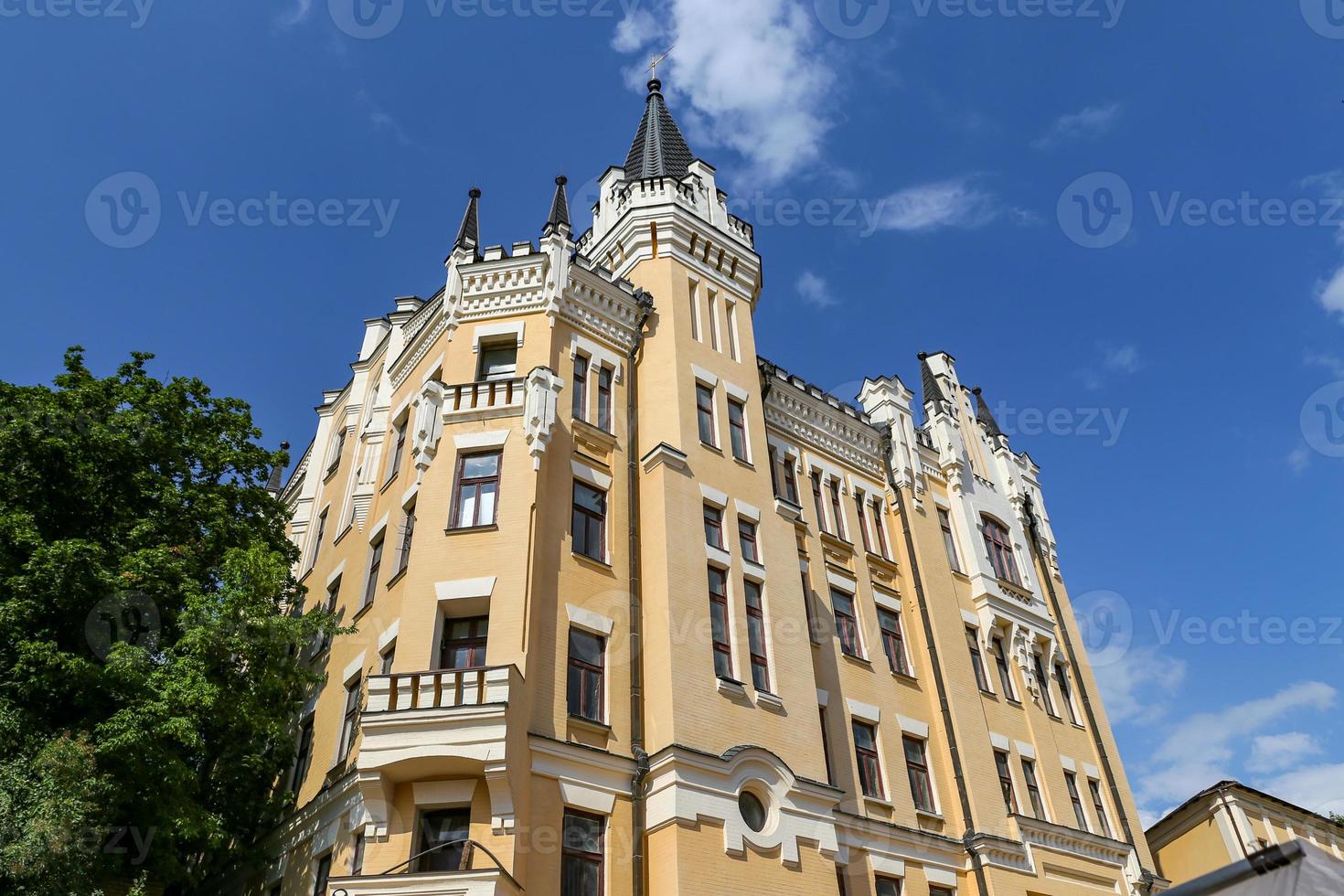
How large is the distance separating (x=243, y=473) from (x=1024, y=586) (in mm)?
25135

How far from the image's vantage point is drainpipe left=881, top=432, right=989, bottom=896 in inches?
930

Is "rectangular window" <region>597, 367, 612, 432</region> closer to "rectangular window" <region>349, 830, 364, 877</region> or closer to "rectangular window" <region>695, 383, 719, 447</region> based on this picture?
"rectangular window" <region>695, 383, 719, 447</region>

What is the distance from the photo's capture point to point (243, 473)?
24125mm

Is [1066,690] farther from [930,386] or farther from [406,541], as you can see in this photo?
[406,541]

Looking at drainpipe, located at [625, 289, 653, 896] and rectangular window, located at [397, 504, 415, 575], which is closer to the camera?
drainpipe, located at [625, 289, 653, 896]

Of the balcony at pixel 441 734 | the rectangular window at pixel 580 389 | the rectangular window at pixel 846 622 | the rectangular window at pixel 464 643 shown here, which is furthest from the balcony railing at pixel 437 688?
the rectangular window at pixel 846 622

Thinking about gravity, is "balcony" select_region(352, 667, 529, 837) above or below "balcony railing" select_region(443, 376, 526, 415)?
below

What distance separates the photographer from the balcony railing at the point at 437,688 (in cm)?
1695

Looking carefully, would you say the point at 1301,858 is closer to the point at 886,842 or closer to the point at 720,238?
the point at 886,842

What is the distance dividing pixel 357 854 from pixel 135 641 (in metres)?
6.84

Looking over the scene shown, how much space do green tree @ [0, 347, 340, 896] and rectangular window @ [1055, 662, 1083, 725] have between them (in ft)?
76.8

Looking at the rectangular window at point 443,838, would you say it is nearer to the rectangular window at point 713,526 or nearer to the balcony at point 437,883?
the balcony at point 437,883

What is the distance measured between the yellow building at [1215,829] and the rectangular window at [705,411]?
2291cm

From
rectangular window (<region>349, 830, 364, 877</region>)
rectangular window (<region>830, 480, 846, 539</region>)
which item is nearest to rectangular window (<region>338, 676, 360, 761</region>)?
rectangular window (<region>349, 830, 364, 877</region>)
